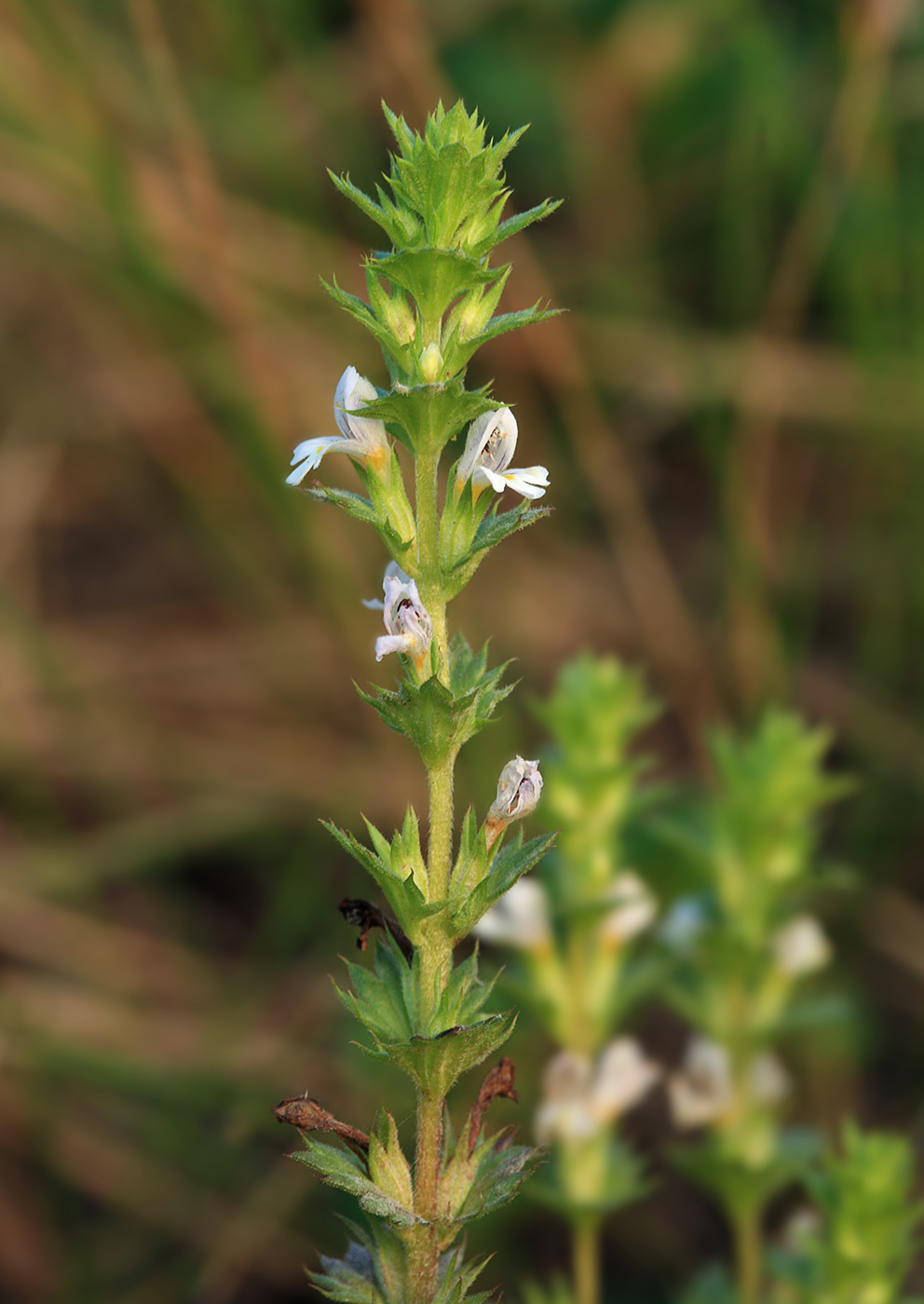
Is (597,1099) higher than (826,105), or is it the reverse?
(826,105)

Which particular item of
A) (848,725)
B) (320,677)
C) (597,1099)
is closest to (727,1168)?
(597,1099)

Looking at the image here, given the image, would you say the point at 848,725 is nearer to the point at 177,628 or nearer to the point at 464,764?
the point at 464,764

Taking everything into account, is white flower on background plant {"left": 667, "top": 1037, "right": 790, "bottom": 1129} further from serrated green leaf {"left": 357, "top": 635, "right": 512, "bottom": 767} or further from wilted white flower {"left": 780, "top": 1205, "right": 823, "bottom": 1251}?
serrated green leaf {"left": 357, "top": 635, "right": 512, "bottom": 767}

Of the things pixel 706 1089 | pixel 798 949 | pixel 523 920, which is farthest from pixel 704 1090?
pixel 523 920

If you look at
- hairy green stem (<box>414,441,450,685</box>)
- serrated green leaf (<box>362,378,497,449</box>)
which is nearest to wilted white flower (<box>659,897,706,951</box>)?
hairy green stem (<box>414,441,450,685</box>)

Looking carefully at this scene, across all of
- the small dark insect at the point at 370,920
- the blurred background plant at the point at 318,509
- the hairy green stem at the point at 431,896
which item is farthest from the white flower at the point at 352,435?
the blurred background plant at the point at 318,509

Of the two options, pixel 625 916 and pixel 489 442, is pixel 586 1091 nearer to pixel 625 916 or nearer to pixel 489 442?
pixel 625 916
